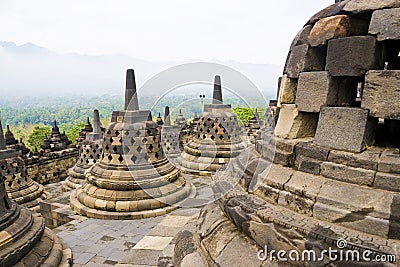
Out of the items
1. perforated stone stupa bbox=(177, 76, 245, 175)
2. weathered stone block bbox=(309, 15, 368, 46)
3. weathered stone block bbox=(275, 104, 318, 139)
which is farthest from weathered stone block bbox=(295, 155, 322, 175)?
perforated stone stupa bbox=(177, 76, 245, 175)

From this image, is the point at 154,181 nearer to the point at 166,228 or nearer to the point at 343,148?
the point at 166,228

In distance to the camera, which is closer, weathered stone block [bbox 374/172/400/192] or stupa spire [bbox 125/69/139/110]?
weathered stone block [bbox 374/172/400/192]

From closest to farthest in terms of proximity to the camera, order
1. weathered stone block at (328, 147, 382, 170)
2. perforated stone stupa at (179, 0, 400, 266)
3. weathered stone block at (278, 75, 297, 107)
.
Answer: perforated stone stupa at (179, 0, 400, 266) → weathered stone block at (328, 147, 382, 170) → weathered stone block at (278, 75, 297, 107)

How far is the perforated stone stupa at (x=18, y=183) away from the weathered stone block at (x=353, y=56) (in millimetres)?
8601

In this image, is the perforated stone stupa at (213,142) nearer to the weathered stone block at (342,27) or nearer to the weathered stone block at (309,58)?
the weathered stone block at (309,58)

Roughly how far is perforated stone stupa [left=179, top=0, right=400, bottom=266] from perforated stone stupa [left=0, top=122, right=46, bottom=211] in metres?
7.72

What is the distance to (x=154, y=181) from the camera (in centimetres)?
624

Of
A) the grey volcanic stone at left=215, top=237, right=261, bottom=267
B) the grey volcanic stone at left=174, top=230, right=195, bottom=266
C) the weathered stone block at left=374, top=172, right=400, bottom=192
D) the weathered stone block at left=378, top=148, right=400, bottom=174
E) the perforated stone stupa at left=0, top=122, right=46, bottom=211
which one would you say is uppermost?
the weathered stone block at left=378, top=148, right=400, bottom=174

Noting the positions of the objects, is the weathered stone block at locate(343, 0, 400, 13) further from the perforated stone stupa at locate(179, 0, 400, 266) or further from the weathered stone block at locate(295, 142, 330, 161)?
the weathered stone block at locate(295, 142, 330, 161)

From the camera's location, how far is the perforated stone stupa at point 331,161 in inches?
73.1

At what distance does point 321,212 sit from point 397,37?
127 centimetres

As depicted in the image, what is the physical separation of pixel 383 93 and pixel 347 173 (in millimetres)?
597

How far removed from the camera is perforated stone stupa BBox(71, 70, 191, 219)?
5.91m

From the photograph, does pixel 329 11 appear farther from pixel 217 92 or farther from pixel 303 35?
pixel 217 92
